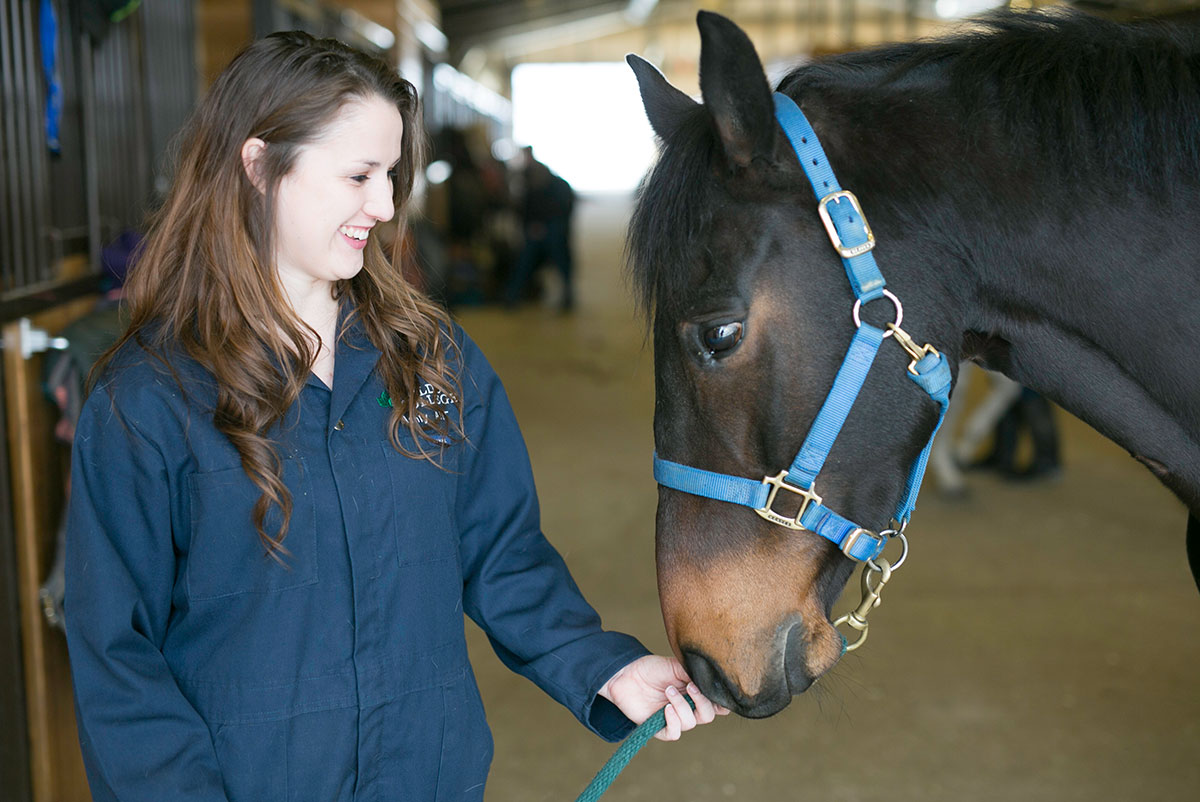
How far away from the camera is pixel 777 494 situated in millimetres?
1033

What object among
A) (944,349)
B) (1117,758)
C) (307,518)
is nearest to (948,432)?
(1117,758)

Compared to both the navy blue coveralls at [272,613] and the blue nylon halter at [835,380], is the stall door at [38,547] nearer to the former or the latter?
Answer: the navy blue coveralls at [272,613]

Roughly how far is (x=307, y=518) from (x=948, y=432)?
3.49 meters

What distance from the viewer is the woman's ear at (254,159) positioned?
3.54ft

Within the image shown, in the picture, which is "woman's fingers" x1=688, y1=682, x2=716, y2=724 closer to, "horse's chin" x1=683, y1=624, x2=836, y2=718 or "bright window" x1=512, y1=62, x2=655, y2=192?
"horse's chin" x1=683, y1=624, x2=836, y2=718

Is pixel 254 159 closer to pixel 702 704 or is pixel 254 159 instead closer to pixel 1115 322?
pixel 702 704

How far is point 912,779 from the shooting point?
88.9 inches

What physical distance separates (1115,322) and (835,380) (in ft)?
1.00

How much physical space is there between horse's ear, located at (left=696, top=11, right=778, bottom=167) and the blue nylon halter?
0.04 metres

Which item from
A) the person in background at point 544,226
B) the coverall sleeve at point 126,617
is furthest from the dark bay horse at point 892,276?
the person in background at point 544,226

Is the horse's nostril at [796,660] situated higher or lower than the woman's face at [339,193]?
lower

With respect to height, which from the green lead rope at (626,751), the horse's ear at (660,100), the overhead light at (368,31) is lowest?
the green lead rope at (626,751)

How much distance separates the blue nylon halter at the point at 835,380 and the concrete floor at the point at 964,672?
0.25 meters

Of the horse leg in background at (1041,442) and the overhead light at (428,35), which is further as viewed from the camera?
the overhead light at (428,35)
